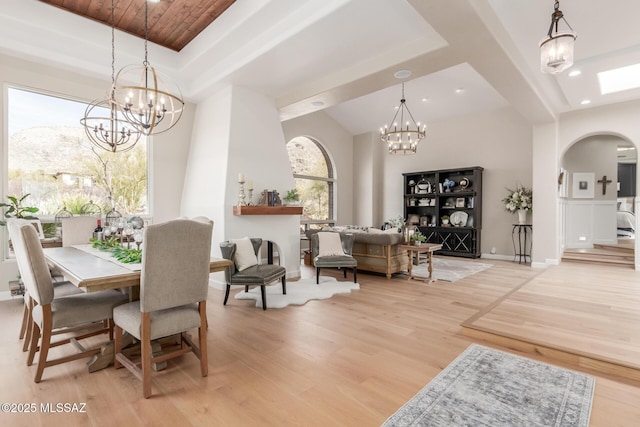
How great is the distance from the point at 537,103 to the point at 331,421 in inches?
226

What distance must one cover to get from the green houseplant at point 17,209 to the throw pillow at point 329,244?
3.84m

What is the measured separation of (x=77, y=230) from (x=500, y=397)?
457 centimetres

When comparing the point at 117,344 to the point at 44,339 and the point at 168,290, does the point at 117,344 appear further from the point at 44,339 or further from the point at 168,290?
the point at 168,290

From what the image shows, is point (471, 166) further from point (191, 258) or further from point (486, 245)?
point (191, 258)

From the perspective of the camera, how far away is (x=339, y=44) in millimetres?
3953

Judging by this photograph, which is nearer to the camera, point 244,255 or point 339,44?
point 339,44

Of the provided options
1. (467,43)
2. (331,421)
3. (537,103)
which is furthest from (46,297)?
(537,103)

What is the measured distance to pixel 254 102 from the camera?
5.40m

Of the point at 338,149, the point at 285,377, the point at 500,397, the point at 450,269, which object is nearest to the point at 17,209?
the point at 285,377

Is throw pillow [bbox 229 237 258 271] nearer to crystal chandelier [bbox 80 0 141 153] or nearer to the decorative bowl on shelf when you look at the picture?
crystal chandelier [bbox 80 0 141 153]

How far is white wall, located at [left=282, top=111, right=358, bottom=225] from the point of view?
846cm

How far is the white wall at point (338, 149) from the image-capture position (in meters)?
8.46

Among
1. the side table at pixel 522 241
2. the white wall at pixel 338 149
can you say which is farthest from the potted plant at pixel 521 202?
the white wall at pixel 338 149

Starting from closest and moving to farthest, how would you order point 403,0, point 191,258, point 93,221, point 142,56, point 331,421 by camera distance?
1. point 331,421
2. point 191,258
3. point 403,0
4. point 93,221
5. point 142,56
